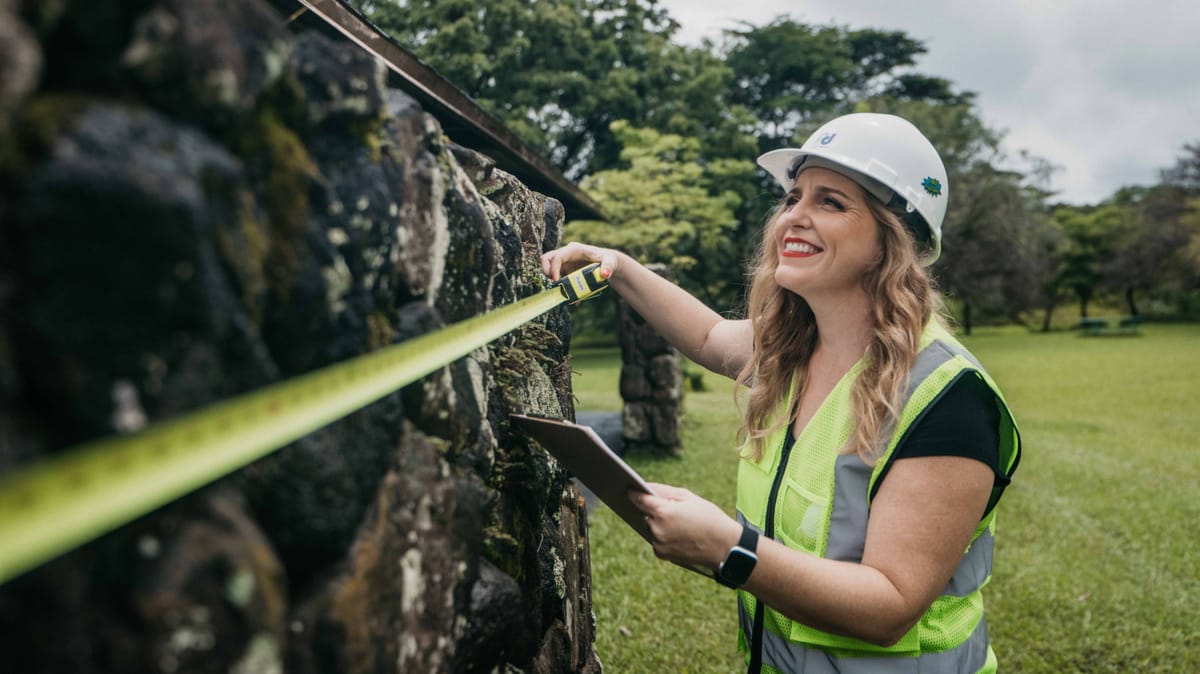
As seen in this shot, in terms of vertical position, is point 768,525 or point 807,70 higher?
point 807,70

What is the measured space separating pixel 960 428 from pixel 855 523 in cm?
32

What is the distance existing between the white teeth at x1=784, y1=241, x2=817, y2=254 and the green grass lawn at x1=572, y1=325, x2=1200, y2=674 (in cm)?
308

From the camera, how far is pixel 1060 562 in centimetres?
618

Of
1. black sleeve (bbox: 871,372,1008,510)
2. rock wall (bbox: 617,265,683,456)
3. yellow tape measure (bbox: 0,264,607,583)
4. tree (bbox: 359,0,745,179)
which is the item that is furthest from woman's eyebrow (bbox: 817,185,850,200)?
tree (bbox: 359,0,745,179)

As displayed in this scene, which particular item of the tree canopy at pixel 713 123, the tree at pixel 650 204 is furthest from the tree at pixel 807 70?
the tree at pixel 650 204

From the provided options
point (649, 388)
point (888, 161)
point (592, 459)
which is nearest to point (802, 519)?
point (592, 459)

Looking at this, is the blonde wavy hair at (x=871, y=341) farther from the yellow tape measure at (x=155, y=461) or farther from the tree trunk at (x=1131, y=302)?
the tree trunk at (x=1131, y=302)

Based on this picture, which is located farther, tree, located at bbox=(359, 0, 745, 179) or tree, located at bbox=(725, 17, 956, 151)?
tree, located at bbox=(725, 17, 956, 151)

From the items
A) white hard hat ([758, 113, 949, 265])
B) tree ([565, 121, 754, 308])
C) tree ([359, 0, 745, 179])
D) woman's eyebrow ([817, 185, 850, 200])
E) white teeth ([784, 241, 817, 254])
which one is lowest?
tree ([565, 121, 754, 308])

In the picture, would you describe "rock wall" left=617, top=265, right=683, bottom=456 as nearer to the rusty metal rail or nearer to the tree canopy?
the rusty metal rail

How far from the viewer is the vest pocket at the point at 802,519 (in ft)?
6.20

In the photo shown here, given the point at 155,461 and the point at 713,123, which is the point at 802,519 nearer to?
the point at 155,461

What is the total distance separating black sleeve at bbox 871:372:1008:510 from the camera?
5.71 ft

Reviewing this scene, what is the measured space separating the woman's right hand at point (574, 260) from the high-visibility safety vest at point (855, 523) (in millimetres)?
745
